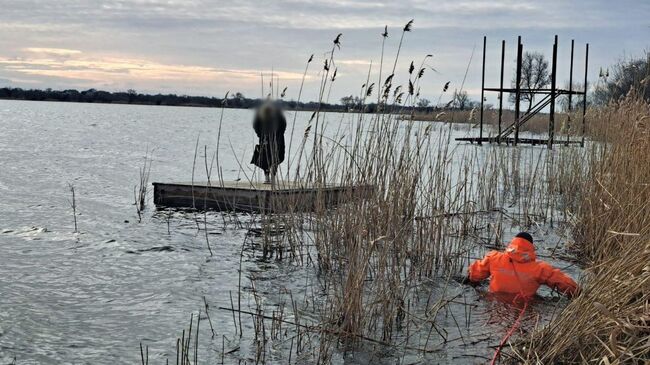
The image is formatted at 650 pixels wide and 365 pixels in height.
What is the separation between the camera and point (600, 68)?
9.59m

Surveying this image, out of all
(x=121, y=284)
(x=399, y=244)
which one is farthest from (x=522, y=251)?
(x=121, y=284)

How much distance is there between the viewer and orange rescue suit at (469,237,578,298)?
6109mm

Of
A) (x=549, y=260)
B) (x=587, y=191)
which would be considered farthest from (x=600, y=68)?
(x=549, y=260)

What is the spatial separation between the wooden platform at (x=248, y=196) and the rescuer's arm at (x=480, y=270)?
57.7 inches

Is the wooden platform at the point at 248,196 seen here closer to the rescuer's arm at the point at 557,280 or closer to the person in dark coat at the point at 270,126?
the person in dark coat at the point at 270,126

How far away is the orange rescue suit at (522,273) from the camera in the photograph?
6.11m

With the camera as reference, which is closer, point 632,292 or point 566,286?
point 632,292

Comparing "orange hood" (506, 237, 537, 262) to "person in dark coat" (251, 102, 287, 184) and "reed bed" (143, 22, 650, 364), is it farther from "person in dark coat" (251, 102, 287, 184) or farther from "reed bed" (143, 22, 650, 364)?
"person in dark coat" (251, 102, 287, 184)

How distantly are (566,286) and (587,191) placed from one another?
266cm

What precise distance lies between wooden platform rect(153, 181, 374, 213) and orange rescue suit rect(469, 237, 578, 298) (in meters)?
1.55

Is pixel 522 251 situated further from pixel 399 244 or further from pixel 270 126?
pixel 270 126

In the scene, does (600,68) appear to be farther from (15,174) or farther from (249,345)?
(15,174)

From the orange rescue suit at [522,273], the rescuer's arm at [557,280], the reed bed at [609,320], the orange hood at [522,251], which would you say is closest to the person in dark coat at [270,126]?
the orange rescue suit at [522,273]

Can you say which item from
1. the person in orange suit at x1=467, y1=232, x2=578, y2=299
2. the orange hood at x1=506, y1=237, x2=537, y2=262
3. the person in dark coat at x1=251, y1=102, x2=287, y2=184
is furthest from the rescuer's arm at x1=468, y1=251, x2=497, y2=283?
the person in dark coat at x1=251, y1=102, x2=287, y2=184
